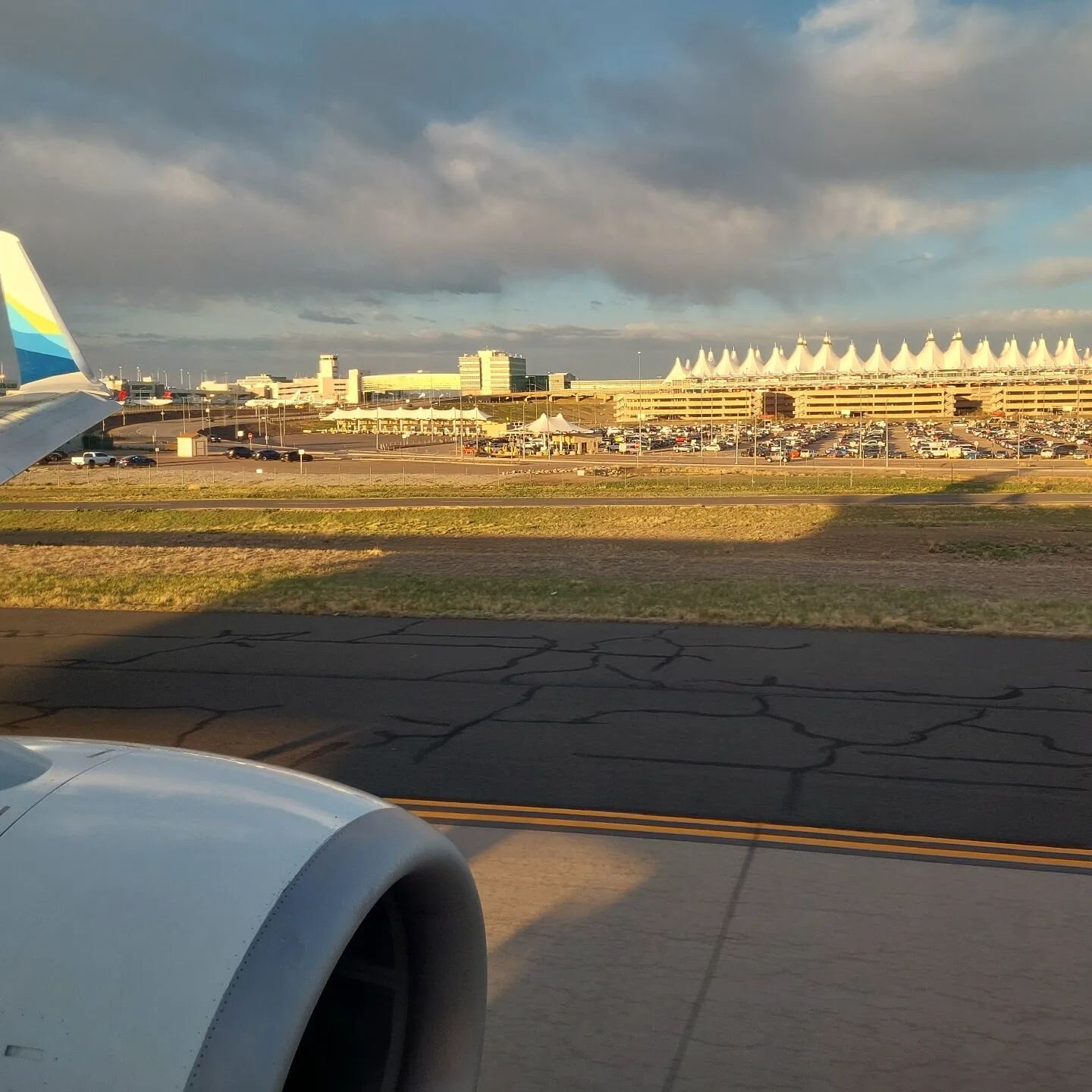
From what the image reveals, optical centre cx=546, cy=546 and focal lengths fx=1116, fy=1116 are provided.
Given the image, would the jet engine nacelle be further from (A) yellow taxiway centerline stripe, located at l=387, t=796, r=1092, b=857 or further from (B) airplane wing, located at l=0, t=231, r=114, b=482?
(B) airplane wing, located at l=0, t=231, r=114, b=482

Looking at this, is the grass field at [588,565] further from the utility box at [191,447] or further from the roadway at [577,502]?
the utility box at [191,447]

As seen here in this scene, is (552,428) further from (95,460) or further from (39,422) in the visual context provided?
(39,422)

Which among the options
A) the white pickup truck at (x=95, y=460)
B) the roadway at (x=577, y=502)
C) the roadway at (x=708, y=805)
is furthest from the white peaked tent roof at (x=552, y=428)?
the roadway at (x=708, y=805)

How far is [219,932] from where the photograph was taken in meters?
2.52

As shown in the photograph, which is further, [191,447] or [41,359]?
[191,447]

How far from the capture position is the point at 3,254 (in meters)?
15.1

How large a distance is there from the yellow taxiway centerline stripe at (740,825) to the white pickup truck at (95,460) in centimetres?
8046

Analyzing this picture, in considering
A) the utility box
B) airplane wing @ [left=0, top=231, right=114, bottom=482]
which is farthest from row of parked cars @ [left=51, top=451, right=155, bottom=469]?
airplane wing @ [left=0, top=231, right=114, bottom=482]

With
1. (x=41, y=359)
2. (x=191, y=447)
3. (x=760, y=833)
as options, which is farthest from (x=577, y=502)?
(x=191, y=447)

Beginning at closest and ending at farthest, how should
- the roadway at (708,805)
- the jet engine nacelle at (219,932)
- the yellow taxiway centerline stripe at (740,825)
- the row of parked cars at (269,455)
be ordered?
the jet engine nacelle at (219,932) < the roadway at (708,805) < the yellow taxiway centerline stripe at (740,825) < the row of parked cars at (269,455)

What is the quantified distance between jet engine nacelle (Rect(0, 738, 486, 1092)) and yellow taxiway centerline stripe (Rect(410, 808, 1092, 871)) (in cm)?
490

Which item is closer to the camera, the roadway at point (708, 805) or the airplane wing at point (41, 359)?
the roadway at point (708, 805)

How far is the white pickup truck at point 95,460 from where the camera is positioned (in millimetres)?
82875

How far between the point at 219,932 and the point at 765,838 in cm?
673
